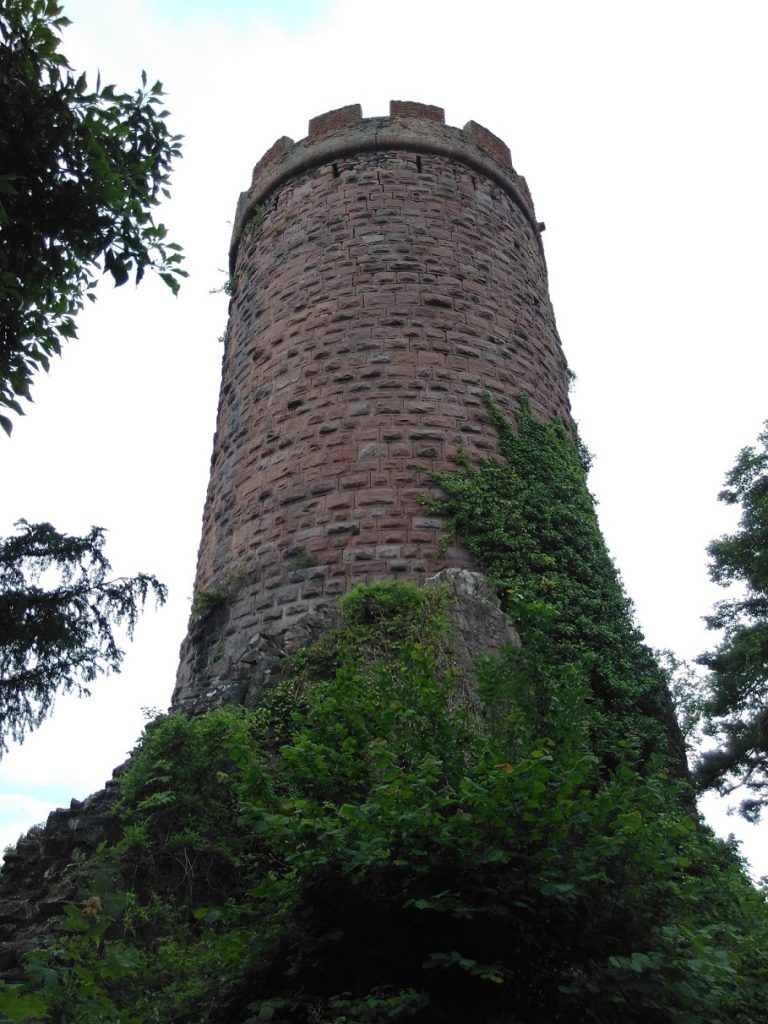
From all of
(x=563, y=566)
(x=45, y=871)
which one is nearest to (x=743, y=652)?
(x=563, y=566)

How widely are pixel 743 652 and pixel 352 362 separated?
288 inches

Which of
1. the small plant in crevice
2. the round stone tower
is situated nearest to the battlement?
the round stone tower

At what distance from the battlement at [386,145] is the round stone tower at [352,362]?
0.02 meters

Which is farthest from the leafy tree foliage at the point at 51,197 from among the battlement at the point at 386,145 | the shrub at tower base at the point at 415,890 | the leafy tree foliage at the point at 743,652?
the leafy tree foliage at the point at 743,652

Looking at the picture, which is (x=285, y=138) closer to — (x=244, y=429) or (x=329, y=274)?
(x=329, y=274)

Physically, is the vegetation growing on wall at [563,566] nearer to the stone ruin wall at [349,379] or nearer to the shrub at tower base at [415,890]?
the stone ruin wall at [349,379]

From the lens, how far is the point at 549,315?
909 cm

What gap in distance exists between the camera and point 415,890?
2766mm

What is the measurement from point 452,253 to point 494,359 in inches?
49.1

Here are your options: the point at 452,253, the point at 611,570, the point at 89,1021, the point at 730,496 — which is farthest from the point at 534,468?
the point at 730,496

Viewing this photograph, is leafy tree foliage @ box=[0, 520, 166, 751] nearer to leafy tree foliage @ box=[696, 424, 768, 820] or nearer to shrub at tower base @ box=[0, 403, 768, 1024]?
shrub at tower base @ box=[0, 403, 768, 1024]

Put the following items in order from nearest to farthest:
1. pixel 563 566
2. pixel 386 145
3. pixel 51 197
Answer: pixel 51 197 → pixel 563 566 → pixel 386 145

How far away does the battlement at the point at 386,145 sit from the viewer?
9062 millimetres

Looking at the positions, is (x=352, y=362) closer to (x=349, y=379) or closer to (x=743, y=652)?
(x=349, y=379)
